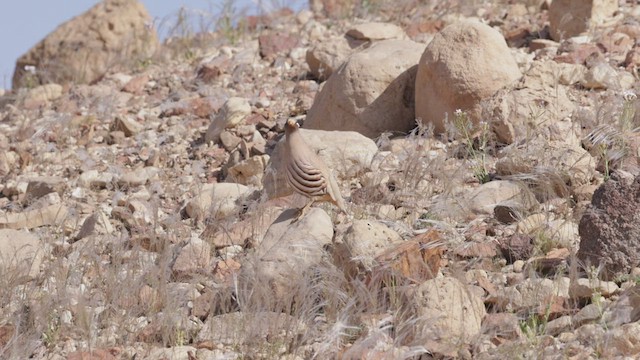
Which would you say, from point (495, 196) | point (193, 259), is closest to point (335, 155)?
point (495, 196)

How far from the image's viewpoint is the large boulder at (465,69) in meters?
8.20

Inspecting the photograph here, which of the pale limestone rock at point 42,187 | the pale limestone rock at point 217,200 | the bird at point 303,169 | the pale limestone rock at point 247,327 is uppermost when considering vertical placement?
the bird at point 303,169

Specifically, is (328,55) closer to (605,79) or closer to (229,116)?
(229,116)

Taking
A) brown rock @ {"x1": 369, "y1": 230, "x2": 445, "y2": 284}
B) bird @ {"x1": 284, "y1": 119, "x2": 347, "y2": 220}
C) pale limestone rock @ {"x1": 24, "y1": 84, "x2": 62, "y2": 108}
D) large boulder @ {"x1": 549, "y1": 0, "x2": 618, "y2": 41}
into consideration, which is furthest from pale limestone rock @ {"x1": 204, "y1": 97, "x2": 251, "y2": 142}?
brown rock @ {"x1": 369, "y1": 230, "x2": 445, "y2": 284}

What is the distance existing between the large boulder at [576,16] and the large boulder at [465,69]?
77.3 inches

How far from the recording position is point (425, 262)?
19.2ft

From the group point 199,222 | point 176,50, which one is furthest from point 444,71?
point 176,50

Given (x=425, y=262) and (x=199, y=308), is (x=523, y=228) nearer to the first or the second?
(x=425, y=262)

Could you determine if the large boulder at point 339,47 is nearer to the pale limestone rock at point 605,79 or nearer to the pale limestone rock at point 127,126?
the pale limestone rock at point 127,126

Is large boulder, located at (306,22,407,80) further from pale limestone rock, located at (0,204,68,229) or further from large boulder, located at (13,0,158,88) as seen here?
Answer: pale limestone rock, located at (0,204,68,229)

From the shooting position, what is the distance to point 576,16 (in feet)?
33.4

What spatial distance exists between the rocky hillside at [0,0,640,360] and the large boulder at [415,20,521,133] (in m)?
0.02

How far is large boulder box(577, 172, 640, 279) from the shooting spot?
567 centimetres

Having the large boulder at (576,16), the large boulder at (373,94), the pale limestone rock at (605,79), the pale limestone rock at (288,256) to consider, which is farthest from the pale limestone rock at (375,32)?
the pale limestone rock at (288,256)
